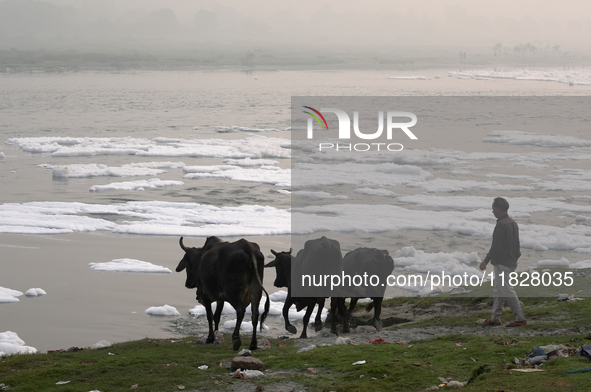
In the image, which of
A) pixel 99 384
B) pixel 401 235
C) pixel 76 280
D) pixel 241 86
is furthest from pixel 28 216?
pixel 241 86

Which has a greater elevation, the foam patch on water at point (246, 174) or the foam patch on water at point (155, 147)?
the foam patch on water at point (155, 147)

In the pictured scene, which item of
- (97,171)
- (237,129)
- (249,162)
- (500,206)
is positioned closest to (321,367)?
(500,206)

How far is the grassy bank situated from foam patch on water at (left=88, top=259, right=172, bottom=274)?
613 centimetres

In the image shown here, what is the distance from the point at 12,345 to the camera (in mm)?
11867

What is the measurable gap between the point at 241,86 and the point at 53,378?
87.3 metres

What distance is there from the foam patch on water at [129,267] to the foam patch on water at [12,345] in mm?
4623

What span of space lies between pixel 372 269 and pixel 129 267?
22.9 feet

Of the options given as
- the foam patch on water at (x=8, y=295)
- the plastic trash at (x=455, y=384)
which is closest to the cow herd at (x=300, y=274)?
the plastic trash at (x=455, y=384)

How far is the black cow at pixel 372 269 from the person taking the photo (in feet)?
40.7

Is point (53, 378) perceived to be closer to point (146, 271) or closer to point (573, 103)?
point (146, 271)

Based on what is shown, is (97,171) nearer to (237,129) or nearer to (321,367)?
(237,129)

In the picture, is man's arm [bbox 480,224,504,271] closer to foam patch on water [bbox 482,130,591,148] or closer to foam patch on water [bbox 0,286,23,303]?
foam patch on water [bbox 0,286,23,303]

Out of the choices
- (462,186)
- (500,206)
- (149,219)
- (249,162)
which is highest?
(249,162)

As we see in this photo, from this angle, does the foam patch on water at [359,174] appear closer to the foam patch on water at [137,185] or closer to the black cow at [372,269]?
the foam patch on water at [137,185]
